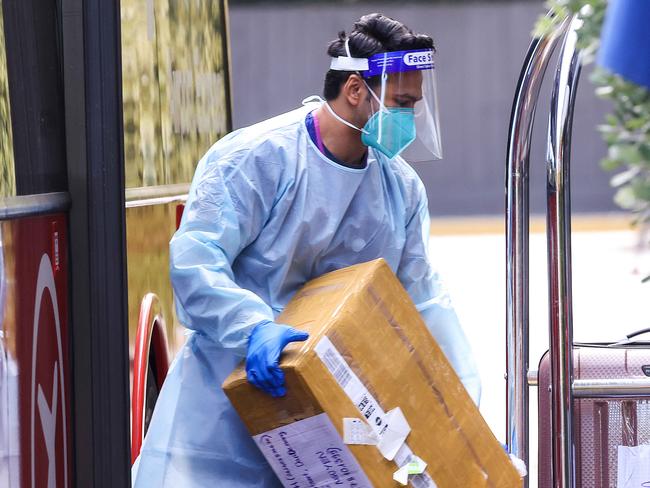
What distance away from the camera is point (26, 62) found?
97.8 inches

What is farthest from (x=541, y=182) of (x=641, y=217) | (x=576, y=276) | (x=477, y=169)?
(x=641, y=217)

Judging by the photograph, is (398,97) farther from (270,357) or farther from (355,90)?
(270,357)

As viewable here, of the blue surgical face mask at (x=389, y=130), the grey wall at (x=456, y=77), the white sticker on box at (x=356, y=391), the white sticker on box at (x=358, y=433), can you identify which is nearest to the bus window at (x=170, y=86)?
the blue surgical face mask at (x=389, y=130)

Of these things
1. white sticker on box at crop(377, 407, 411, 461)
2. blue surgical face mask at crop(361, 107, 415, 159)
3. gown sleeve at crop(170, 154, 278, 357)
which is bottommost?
white sticker on box at crop(377, 407, 411, 461)

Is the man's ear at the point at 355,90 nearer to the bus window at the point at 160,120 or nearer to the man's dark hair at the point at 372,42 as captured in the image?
the man's dark hair at the point at 372,42

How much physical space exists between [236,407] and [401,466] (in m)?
0.37

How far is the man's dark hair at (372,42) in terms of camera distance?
109 inches

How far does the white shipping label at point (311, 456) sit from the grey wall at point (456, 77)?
13.7 meters

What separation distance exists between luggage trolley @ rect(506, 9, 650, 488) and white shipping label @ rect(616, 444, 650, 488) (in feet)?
0.07

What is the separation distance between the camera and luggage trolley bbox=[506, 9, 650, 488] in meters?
2.53

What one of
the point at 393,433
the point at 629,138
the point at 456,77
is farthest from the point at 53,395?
the point at 456,77

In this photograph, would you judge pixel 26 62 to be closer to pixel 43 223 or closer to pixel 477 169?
pixel 43 223

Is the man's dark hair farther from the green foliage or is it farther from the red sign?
the green foliage

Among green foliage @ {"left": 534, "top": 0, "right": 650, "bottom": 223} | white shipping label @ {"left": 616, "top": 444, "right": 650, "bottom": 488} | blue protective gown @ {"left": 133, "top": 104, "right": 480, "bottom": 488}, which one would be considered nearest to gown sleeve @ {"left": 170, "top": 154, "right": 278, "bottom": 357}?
blue protective gown @ {"left": 133, "top": 104, "right": 480, "bottom": 488}
